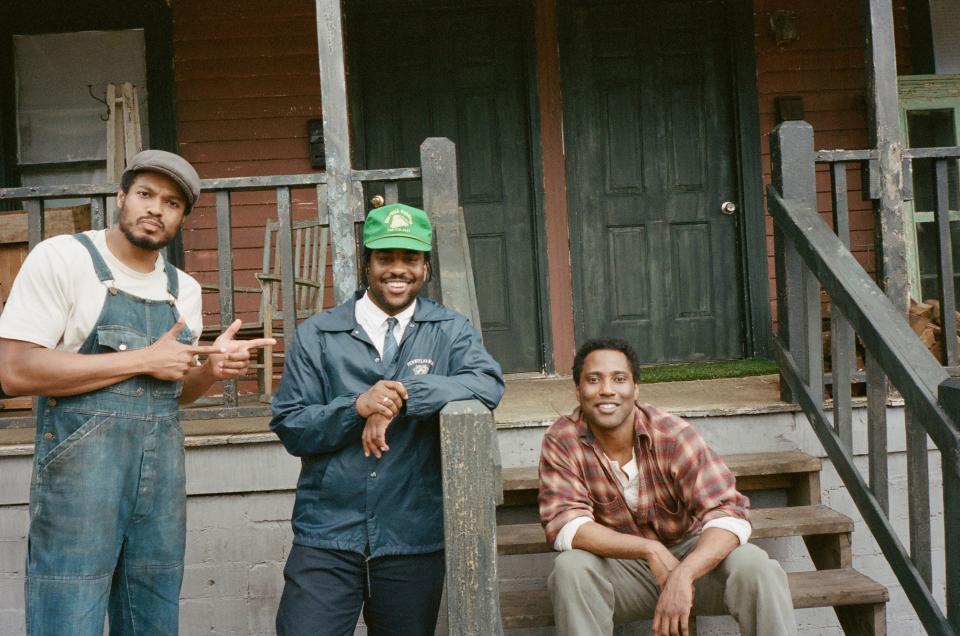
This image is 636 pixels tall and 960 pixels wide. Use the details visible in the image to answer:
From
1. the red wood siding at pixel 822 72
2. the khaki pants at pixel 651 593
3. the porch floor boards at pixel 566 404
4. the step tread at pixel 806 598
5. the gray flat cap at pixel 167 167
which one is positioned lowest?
the step tread at pixel 806 598

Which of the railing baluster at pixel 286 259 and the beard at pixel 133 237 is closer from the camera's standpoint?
the beard at pixel 133 237

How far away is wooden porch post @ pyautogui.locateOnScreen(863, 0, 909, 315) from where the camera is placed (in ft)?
12.3

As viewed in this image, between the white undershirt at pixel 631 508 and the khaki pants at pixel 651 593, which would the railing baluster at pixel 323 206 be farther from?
the khaki pants at pixel 651 593

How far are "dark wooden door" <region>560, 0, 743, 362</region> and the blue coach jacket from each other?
3394mm

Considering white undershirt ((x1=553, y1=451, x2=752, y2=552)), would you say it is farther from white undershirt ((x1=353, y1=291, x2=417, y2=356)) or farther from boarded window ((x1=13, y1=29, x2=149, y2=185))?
boarded window ((x1=13, y1=29, x2=149, y2=185))

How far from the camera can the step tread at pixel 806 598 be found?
291cm

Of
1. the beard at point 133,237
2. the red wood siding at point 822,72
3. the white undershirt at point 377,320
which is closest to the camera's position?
the beard at point 133,237

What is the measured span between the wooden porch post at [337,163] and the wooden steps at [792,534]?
109cm

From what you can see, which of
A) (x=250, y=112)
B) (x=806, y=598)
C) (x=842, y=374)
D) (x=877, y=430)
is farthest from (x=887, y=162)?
(x=250, y=112)

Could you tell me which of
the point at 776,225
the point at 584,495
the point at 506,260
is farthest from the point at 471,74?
the point at 584,495

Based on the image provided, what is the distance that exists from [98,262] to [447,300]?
1114mm

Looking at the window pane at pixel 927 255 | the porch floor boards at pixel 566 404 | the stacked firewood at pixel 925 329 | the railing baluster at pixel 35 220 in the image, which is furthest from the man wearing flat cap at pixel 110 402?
the window pane at pixel 927 255

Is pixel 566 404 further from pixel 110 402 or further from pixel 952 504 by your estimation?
pixel 110 402

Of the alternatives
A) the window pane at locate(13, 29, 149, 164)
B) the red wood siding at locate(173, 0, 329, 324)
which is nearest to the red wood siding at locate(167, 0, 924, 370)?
the red wood siding at locate(173, 0, 329, 324)
